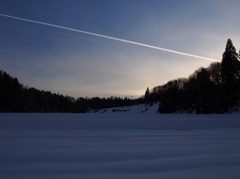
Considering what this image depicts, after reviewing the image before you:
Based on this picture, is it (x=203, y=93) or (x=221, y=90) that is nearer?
(x=221, y=90)

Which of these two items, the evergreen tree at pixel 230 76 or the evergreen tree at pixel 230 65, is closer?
the evergreen tree at pixel 230 76

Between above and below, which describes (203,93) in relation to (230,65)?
below

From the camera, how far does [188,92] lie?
5697 centimetres

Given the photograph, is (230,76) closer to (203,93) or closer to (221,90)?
(221,90)

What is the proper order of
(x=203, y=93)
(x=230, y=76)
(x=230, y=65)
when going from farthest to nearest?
(x=203, y=93) → (x=230, y=65) → (x=230, y=76)

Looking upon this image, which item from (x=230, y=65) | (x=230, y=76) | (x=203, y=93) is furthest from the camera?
(x=203, y=93)

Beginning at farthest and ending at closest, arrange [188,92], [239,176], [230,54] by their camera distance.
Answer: [188,92], [230,54], [239,176]

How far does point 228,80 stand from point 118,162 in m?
42.7

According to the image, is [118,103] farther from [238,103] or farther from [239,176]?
[239,176]

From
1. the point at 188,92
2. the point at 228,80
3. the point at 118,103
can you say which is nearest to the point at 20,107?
the point at 188,92

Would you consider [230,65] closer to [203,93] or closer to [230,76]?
[230,76]

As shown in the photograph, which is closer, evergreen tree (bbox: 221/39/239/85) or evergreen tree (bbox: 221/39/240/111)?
evergreen tree (bbox: 221/39/240/111)

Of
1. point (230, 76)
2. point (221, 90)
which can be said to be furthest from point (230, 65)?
point (221, 90)

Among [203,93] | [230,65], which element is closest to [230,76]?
[230,65]
